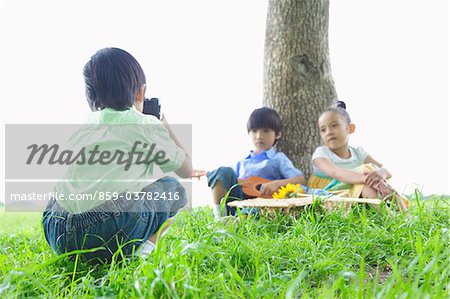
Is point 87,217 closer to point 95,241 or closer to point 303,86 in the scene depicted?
point 95,241

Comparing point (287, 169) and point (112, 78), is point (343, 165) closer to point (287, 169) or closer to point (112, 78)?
point (287, 169)

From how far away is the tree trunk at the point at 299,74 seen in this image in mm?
3895

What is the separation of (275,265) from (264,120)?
6.15ft

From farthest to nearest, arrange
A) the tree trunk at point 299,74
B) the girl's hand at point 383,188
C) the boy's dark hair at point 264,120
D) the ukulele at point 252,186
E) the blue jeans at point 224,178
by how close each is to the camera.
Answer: the tree trunk at point 299,74 < the boy's dark hair at point 264,120 < the ukulele at point 252,186 < the blue jeans at point 224,178 < the girl's hand at point 383,188

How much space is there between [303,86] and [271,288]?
8.33 feet

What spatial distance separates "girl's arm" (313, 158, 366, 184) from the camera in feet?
10.7

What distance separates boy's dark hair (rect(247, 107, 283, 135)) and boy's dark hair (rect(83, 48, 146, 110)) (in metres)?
1.57

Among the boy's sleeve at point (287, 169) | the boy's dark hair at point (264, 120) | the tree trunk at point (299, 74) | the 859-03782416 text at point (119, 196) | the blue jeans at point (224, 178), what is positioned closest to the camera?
the 859-03782416 text at point (119, 196)

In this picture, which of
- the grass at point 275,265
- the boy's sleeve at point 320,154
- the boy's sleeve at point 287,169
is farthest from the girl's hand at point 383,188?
the boy's sleeve at point 287,169

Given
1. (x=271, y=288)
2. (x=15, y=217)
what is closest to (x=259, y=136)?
(x=271, y=288)

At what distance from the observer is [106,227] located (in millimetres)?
2068

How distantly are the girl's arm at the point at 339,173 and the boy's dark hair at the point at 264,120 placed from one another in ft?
1.42

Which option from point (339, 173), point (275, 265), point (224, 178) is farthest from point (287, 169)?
point (275, 265)

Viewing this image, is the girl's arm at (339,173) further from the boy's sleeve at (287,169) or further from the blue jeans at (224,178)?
the blue jeans at (224,178)
